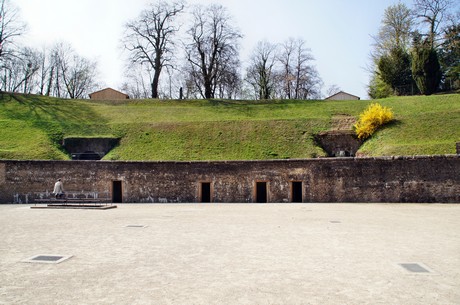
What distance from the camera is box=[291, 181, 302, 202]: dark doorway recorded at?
82.3 feet

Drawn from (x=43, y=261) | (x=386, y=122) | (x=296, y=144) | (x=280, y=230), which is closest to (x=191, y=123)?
(x=296, y=144)

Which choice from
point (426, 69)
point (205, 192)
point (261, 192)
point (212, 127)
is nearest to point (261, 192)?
point (261, 192)

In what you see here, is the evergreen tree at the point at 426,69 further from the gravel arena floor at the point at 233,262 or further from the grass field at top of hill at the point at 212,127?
the gravel arena floor at the point at 233,262

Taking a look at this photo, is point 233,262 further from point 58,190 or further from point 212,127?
point 212,127

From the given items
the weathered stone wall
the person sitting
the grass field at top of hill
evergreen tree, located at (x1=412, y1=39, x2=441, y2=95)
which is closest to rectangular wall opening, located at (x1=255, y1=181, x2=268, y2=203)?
the weathered stone wall

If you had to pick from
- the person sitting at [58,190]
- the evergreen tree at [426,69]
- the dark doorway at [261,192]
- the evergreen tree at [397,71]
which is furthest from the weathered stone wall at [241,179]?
the evergreen tree at [397,71]

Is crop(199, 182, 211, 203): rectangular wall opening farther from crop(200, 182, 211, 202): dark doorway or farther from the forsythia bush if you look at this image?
the forsythia bush

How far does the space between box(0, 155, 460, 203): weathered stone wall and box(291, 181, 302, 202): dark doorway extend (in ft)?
2.62

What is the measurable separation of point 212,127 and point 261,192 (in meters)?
9.70

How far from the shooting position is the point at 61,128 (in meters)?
33.3

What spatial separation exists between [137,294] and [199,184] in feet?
61.3

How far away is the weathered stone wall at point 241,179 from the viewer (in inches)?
888

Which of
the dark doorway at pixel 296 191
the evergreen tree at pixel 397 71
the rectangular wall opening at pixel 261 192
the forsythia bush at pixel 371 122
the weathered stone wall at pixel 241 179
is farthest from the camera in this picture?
the evergreen tree at pixel 397 71

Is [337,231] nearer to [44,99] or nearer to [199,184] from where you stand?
[199,184]
